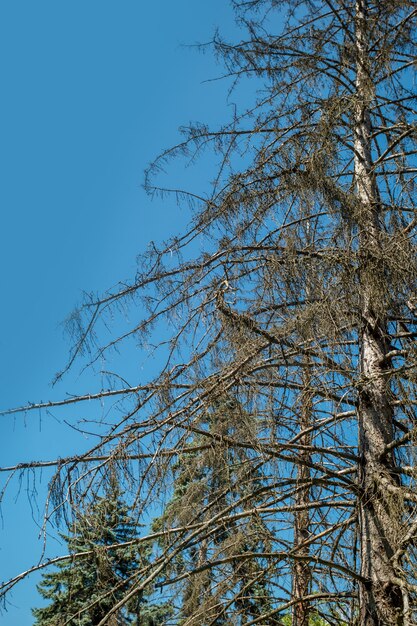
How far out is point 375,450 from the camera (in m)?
4.71

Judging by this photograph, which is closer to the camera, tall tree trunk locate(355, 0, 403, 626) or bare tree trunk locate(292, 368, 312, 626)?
tall tree trunk locate(355, 0, 403, 626)

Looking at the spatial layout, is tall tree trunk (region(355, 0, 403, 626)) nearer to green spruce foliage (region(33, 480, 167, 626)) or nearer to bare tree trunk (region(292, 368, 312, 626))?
bare tree trunk (region(292, 368, 312, 626))

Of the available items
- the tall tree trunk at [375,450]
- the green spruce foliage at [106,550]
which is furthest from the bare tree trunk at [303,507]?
the green spruce foliage at [106,550]

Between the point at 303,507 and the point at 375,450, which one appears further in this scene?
the point at 375,450

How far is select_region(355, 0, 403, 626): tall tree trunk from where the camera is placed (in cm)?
426

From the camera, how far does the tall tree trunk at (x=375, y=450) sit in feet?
14.0

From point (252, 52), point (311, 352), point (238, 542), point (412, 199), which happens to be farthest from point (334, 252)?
point (252, 52)

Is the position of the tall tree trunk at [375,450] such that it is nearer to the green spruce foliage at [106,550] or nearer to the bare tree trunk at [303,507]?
the bare tree trunk at [303,507]

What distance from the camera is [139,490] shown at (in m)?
4.26

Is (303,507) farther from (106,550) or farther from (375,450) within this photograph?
(106,550)

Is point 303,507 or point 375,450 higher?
point 375,450

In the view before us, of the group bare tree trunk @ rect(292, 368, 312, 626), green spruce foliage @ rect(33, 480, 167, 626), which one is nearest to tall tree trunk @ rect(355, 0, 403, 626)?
bare tree trunk @ rect(292, 368, 312, 626)

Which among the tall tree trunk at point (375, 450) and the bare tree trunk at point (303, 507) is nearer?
the tall tree trunk at point (375, 450)

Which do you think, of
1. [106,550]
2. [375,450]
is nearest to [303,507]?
[375,450]
